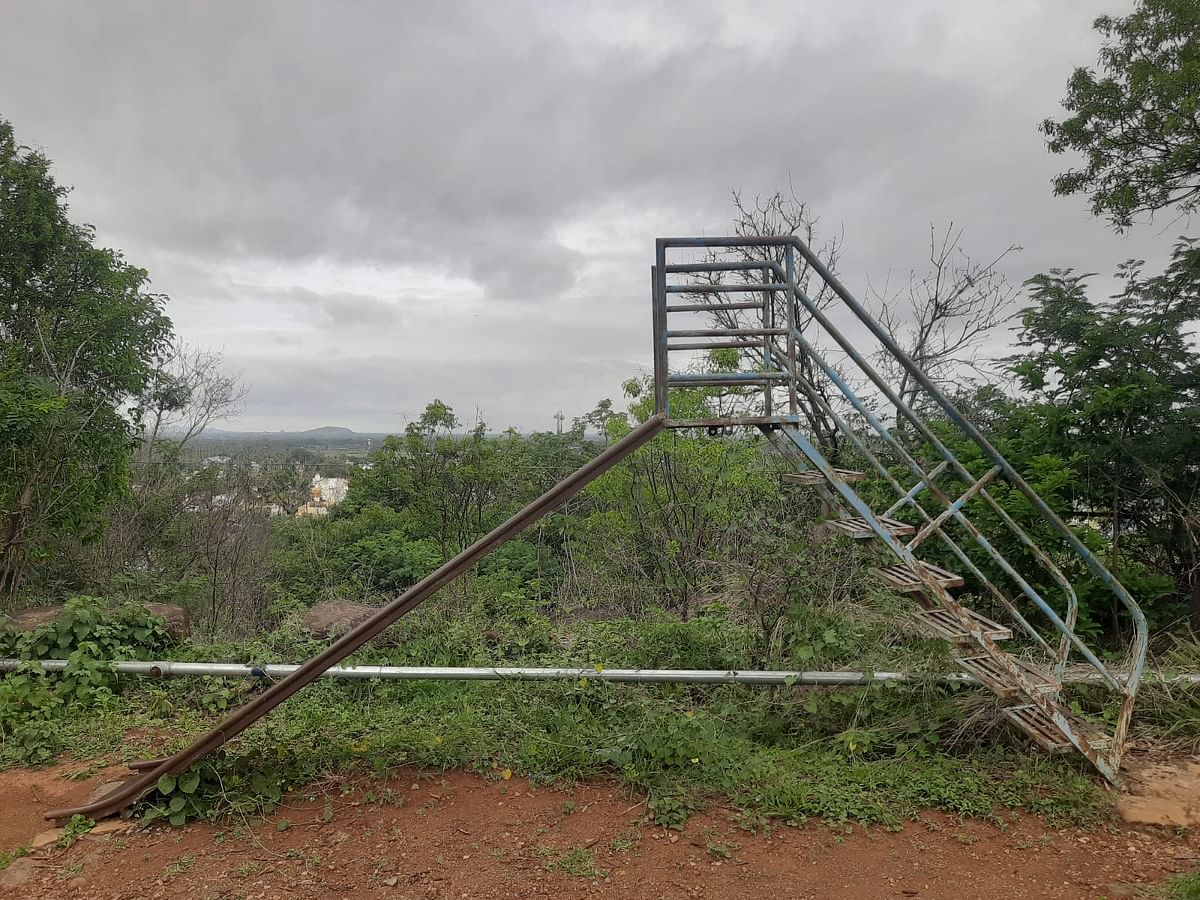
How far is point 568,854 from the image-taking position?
302 centimetres

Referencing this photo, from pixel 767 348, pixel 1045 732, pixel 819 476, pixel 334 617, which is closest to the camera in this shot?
pixel 1045 732

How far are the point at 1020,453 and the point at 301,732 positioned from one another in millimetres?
6522

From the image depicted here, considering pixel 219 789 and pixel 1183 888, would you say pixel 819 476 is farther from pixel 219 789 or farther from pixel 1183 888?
pixel 219 789

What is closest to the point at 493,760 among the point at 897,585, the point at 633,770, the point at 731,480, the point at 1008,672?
the point at 633,770

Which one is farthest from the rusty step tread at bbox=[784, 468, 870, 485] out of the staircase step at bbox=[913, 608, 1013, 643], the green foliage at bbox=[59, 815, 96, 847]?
the green foliage at bbox=[59, 815, 96, 847]

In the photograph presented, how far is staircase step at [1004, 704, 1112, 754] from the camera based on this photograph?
11.4 feet

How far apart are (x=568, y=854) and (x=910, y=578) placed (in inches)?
96.1

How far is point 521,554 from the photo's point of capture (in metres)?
12.3

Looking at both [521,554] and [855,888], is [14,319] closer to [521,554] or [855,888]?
[521,554]

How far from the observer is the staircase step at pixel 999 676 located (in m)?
3.58

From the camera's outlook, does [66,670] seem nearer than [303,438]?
Yes

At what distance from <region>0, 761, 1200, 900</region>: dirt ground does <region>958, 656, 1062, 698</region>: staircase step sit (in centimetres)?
59

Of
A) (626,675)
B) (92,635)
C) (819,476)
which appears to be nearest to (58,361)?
(92,635)

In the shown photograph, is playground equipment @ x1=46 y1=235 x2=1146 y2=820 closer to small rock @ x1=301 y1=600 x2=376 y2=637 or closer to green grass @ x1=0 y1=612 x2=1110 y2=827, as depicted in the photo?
green grass @ x1=0 y1=612 x2=1110 y2=827
